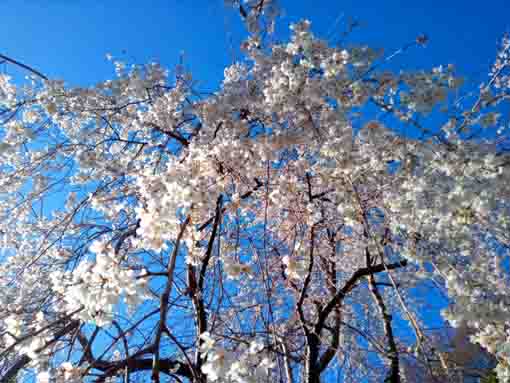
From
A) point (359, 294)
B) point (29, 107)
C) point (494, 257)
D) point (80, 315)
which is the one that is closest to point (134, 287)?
point (80, 315)

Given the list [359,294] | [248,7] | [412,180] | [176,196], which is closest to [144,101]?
[248,7]

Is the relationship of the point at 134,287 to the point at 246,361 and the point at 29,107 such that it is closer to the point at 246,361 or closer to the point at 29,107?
the point at 246,361

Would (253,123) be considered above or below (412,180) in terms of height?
above

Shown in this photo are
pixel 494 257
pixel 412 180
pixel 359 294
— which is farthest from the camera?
pixel 359 294

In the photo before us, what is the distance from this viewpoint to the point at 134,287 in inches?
58.4

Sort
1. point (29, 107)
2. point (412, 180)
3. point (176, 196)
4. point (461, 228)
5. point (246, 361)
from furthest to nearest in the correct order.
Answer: point (29, 107) < point (412, 180) < point (461, 228) < point (176, 196) < point (246, 361)

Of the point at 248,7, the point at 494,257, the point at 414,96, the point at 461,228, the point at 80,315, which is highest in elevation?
the point at 248,7

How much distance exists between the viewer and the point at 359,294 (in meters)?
5.88

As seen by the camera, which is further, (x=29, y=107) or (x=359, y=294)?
(x=359, y=294)

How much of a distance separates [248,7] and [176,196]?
283 centimetres

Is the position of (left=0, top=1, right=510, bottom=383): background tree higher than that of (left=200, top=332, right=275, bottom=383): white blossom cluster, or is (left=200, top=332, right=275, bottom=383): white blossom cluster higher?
(left=0, top=1, right=510, bottom=383): background tree

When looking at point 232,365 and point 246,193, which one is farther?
point 246,193

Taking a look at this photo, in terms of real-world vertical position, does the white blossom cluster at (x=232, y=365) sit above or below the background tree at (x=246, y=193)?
below

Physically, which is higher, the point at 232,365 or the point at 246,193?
the point at 246,193
